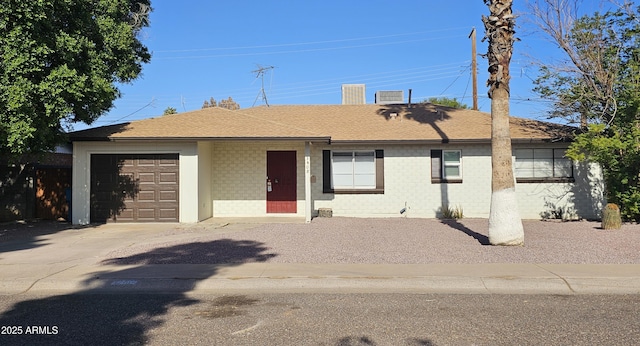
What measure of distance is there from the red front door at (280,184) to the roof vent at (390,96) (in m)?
7.81

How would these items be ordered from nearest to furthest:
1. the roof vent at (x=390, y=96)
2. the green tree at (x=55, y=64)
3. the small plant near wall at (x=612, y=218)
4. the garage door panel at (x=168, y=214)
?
the green tree at (x=55, y=64), the small plant near wall at (x=612, y=218), the garage door panel at (x=168, y=214), the roof vent at (x=390, y=96)

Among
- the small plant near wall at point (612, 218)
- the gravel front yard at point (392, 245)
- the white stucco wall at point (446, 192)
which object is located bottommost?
the gravel front yard at point (392, 245)

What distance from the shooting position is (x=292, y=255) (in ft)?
33.8

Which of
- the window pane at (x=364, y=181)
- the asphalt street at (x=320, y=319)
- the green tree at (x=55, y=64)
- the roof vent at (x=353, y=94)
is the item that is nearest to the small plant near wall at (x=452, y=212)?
the window pane at (x=364, y=181)

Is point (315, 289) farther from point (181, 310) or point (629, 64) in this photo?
point (629, 64)

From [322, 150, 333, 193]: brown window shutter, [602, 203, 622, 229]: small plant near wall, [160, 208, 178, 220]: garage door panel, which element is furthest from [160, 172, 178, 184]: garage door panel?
[602, 203, 622, 229]: small plant near wall

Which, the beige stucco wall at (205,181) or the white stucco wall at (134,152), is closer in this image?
the white stucco wall at (134,152)

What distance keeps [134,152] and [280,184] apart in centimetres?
530

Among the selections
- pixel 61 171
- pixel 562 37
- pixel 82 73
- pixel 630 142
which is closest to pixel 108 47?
pixel 82 73

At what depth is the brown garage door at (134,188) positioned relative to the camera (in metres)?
15.6

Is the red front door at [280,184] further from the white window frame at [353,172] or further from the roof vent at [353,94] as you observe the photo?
the roof vent at [353,94]

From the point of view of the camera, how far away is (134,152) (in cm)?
1567

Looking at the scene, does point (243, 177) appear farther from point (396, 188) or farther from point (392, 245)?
point (392, 245)

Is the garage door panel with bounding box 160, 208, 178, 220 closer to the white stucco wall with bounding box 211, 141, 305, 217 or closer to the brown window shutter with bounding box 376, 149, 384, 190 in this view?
the white stucco wall with bounding box 211, 141, 305, 217
